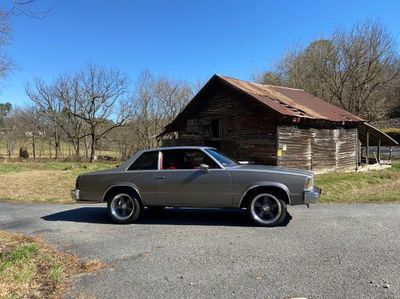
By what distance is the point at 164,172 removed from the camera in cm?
867

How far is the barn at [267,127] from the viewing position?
18.5m

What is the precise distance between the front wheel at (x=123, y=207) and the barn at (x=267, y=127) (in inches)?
400

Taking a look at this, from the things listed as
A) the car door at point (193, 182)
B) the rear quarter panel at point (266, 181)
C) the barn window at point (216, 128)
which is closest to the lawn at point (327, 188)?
the rear quarter panel at point (266, 181)

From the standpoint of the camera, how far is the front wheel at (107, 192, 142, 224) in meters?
8.74

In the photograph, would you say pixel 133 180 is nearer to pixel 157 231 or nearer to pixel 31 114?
pixel 157 231

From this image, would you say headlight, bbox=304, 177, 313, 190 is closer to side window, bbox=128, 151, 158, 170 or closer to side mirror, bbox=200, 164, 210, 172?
side mirror, bbox=200, 164, 210, 172

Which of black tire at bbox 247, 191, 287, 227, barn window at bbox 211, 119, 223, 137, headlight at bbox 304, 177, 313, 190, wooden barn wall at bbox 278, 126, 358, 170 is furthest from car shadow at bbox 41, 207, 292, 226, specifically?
barn window at bbox 211, 119, 223, 137

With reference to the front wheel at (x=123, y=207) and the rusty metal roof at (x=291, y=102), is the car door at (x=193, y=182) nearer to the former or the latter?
the front wheel at (x=123, y=207)

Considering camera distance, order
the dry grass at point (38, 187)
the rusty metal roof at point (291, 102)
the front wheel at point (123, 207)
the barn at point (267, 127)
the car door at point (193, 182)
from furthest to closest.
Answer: the rusty metal roof at point (291, 102), the barn at point (267, 127), the dry grass at point (38, 187), the front wheel at point (123, 207), the car door at point (193, 182)

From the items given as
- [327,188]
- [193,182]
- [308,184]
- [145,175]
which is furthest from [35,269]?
[327,188]

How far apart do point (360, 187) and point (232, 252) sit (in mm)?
11546

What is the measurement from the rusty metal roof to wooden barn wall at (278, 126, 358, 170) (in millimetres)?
695

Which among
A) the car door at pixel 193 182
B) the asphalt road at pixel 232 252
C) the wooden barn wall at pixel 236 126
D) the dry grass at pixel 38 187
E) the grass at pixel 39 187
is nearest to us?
the asphalt road at pixel 232 252

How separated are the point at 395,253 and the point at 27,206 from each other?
1007cm
